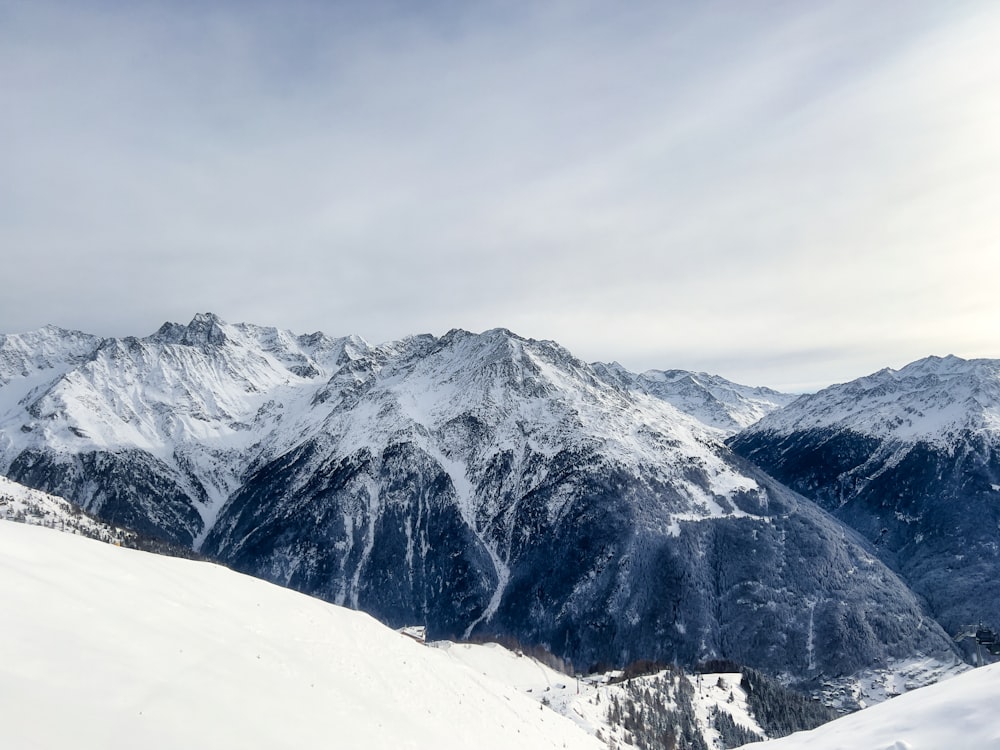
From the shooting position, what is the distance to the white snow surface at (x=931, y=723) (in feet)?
54.2

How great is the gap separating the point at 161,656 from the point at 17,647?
6.05 metres

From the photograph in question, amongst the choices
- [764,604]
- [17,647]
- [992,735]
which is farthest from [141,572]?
[764,604]

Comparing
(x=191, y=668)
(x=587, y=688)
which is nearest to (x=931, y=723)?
(x=191, y=668)

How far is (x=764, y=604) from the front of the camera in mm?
196625

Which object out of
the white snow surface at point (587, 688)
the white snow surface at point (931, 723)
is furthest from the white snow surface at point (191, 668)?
the white snow surface at point (587, 688)

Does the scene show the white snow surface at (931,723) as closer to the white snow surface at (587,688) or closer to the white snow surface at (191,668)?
the white snow surface at (191,668)

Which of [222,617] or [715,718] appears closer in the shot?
[222,617]

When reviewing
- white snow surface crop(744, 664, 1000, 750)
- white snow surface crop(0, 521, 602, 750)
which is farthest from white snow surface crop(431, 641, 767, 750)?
white snow surface crop(744, 664, 1000, 750)

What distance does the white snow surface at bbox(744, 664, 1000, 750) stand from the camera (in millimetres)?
16516

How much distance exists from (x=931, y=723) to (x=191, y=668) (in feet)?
93.5

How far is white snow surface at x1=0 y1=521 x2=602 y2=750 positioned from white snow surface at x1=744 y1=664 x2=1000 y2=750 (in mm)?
21150

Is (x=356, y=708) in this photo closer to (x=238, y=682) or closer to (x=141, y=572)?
(x=238, y=682)

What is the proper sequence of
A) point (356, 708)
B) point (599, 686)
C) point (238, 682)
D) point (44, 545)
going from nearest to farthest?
1. point (238, 682)
2. point (44, 545)
3. point (356, 708)
4. point (599, 686)

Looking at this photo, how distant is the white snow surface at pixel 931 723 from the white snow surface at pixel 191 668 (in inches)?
833
